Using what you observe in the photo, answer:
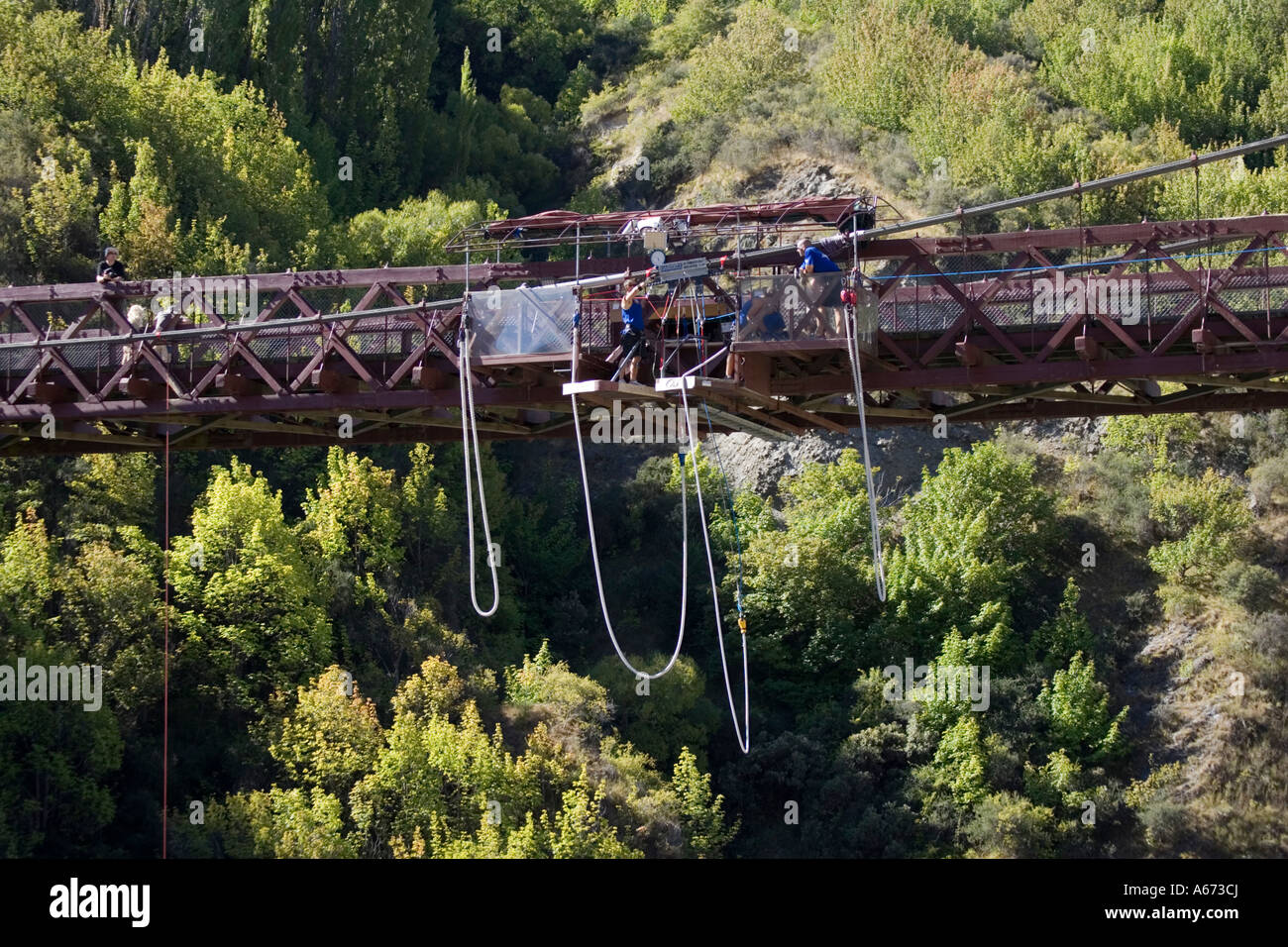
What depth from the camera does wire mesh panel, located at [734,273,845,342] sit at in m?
26.6

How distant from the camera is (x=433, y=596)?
48.4 meters

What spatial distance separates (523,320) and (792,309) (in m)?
4.00

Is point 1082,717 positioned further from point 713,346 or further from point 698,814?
point 713,346

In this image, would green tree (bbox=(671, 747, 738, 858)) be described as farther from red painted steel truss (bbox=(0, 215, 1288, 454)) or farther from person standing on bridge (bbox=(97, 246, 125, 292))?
person standing on bridge (bbox=(97, 246, 125, 292))

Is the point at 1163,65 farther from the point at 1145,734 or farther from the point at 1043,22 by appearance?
the point at 1145,734

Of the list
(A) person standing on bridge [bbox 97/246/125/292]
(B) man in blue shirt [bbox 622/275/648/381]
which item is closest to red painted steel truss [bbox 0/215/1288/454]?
(A) person standing on bridge [bbox 97/246/125/292]

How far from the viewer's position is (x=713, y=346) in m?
27.6

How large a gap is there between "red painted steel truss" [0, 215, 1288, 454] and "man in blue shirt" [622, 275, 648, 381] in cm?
64

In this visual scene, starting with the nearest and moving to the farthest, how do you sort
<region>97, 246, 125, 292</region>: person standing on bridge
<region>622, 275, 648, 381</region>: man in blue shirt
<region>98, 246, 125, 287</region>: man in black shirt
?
<region>622, 275, 648, 381</region>: man in blue shirt
<region>97, 246, 125, 292</region>: person standing on bridge
<region>98, 246, 125, 287</region>: man in black shirt

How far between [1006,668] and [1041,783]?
11.5 feet

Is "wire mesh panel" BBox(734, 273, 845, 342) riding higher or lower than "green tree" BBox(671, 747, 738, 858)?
higher

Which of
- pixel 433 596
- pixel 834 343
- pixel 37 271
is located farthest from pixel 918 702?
pixel 37 271

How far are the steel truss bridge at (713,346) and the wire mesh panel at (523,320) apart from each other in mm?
31
